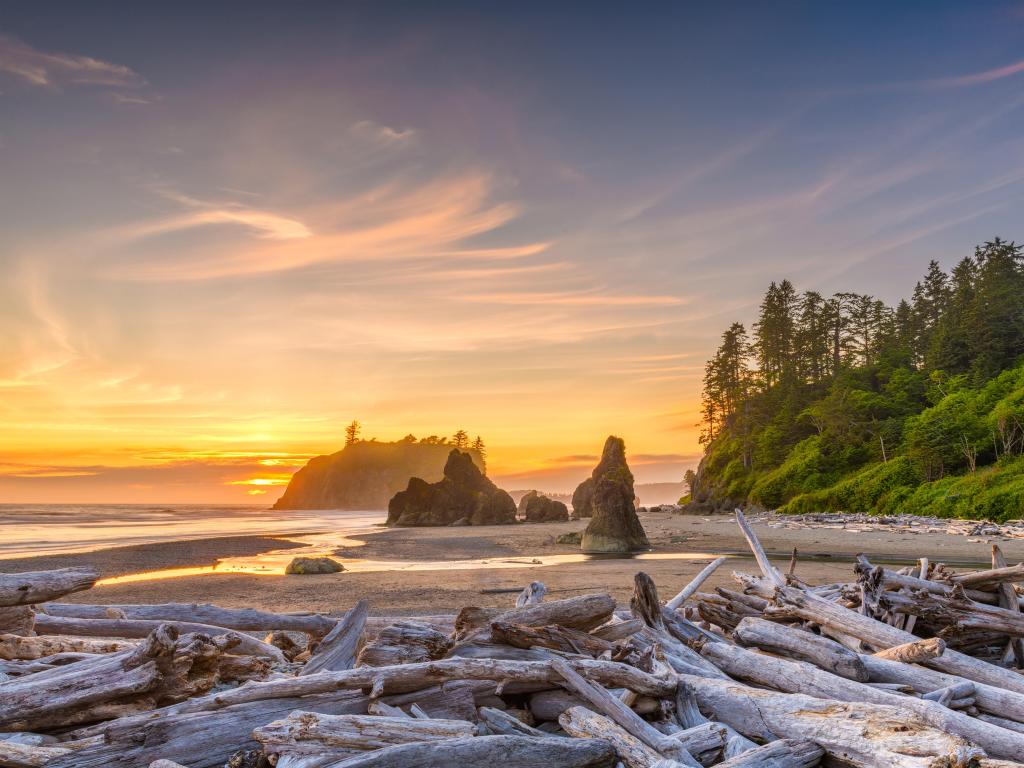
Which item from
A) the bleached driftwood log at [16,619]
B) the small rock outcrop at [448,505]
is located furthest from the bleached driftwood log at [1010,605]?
the small rock outcrop at [448,505]

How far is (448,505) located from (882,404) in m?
46.1

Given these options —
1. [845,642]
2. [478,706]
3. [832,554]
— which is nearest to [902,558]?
[832,554]

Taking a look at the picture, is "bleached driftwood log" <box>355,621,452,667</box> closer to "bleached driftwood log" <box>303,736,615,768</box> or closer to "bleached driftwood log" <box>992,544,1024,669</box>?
"bleached driftwood log" <box>303,736,615,768</box>

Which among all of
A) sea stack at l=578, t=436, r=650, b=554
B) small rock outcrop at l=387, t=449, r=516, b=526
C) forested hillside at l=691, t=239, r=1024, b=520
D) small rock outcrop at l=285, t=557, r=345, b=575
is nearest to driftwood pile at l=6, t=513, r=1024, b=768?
small rock outcrop at l=285, t=557, r=345, b=575

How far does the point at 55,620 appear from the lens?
678cm

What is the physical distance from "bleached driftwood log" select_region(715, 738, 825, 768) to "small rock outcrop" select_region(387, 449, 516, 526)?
67.6m

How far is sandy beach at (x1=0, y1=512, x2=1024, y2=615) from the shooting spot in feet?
51.1

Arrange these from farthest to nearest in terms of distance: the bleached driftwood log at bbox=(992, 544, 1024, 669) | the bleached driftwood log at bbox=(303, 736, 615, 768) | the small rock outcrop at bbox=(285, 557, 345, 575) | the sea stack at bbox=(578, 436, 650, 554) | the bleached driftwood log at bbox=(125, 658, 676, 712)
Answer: the sea stack at bbox=(578, 436, 650, 554) → the small rock outcrop at bbox=(285, 557, 345, 575) → the bleached driftwood log at bbox=(992, 544, 1024, 669) → the bleached driftwood log at bbox=(125, 658, 676, 712) → the bleached driftwood log at bbox=(303, 736, 615, 768)

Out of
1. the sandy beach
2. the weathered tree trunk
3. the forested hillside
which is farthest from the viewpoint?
the forested hillside

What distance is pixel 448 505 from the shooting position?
7362 centimetres

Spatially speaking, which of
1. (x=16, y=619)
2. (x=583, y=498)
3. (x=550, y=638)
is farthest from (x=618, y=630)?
(x=583, y=498)

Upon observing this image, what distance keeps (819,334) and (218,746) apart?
92.1m

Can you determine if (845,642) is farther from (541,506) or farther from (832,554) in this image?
(541,506)

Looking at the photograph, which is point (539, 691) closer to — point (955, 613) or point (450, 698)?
point (450, 698)
